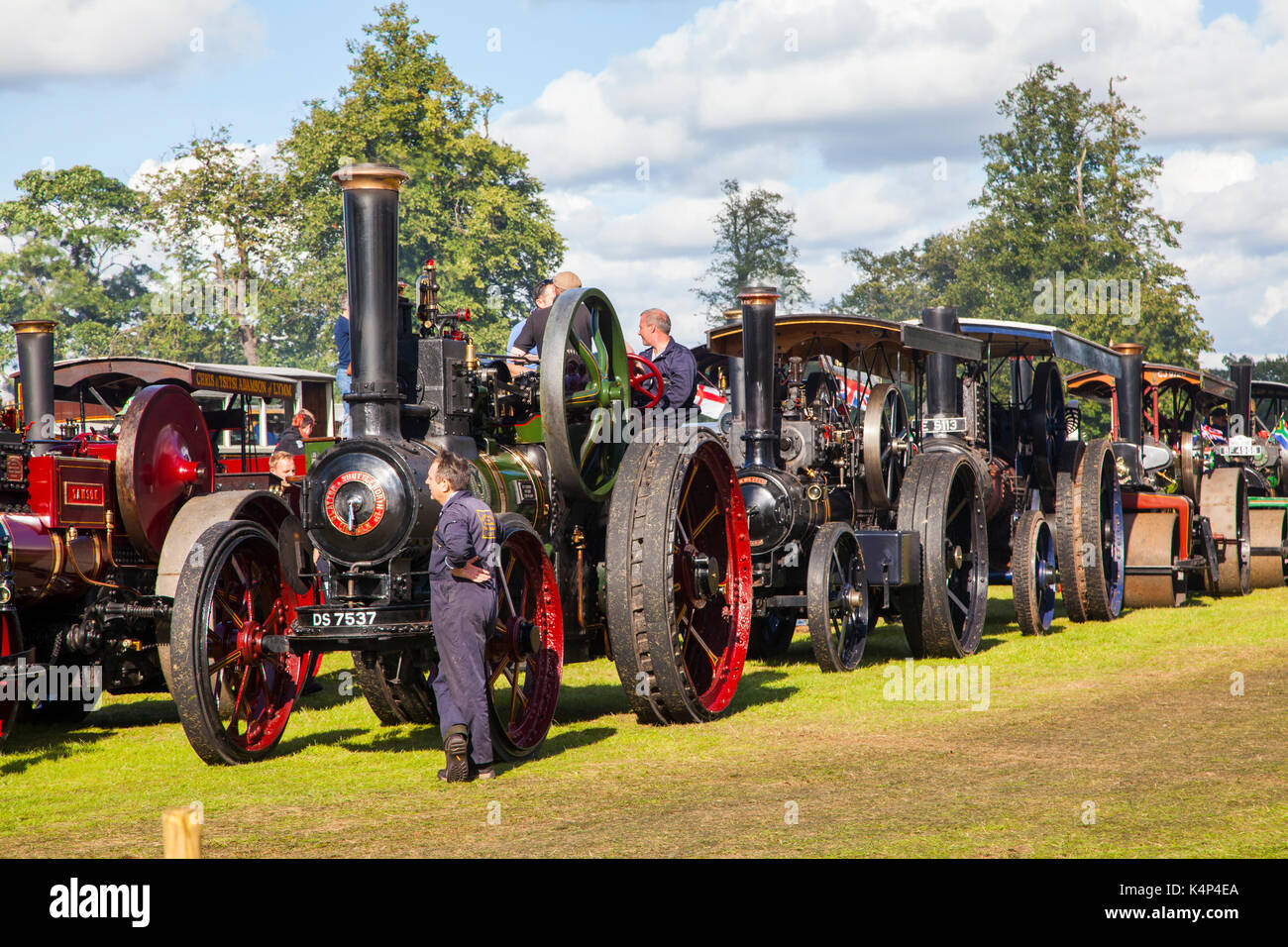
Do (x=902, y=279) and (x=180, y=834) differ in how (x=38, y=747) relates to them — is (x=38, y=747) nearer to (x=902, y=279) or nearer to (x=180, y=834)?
(x=180, y=834)

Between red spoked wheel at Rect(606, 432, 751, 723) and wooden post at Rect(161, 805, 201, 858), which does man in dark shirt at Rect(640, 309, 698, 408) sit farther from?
wooden post at Rect(161, 805, 201, 858)

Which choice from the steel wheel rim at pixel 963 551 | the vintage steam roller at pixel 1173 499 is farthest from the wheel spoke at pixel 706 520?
the vintage steam roller at pixel 1173 499

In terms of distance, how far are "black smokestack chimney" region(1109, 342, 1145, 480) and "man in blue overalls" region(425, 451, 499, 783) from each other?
9.69m

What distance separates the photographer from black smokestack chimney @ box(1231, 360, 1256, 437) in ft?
56.1

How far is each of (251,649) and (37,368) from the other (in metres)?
3.32

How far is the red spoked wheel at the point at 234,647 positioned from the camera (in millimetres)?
5973

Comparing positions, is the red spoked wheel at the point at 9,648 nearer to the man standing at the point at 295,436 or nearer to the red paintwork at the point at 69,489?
the red paintwork at the point at 69,489

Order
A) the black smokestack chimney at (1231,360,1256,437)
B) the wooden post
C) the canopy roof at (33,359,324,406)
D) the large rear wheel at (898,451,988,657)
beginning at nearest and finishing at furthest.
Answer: the wooden post
the large rear wheel at (898,451,988,657)
the canopy roof at (33,359,324,406)
the black smokestack chimney at (1231,360,1256,437)

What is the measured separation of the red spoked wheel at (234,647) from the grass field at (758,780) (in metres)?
0.19

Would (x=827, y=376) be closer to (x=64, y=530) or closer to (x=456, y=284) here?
(x=64, y=530)

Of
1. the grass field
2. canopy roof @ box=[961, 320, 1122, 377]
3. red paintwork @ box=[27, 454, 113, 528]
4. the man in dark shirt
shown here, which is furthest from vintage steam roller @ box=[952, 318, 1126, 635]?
red paintwork @ box=[27, 454, 113, 528]

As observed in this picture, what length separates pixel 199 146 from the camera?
39.2 m

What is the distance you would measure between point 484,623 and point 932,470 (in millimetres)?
4772

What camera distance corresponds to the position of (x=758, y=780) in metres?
5.74
